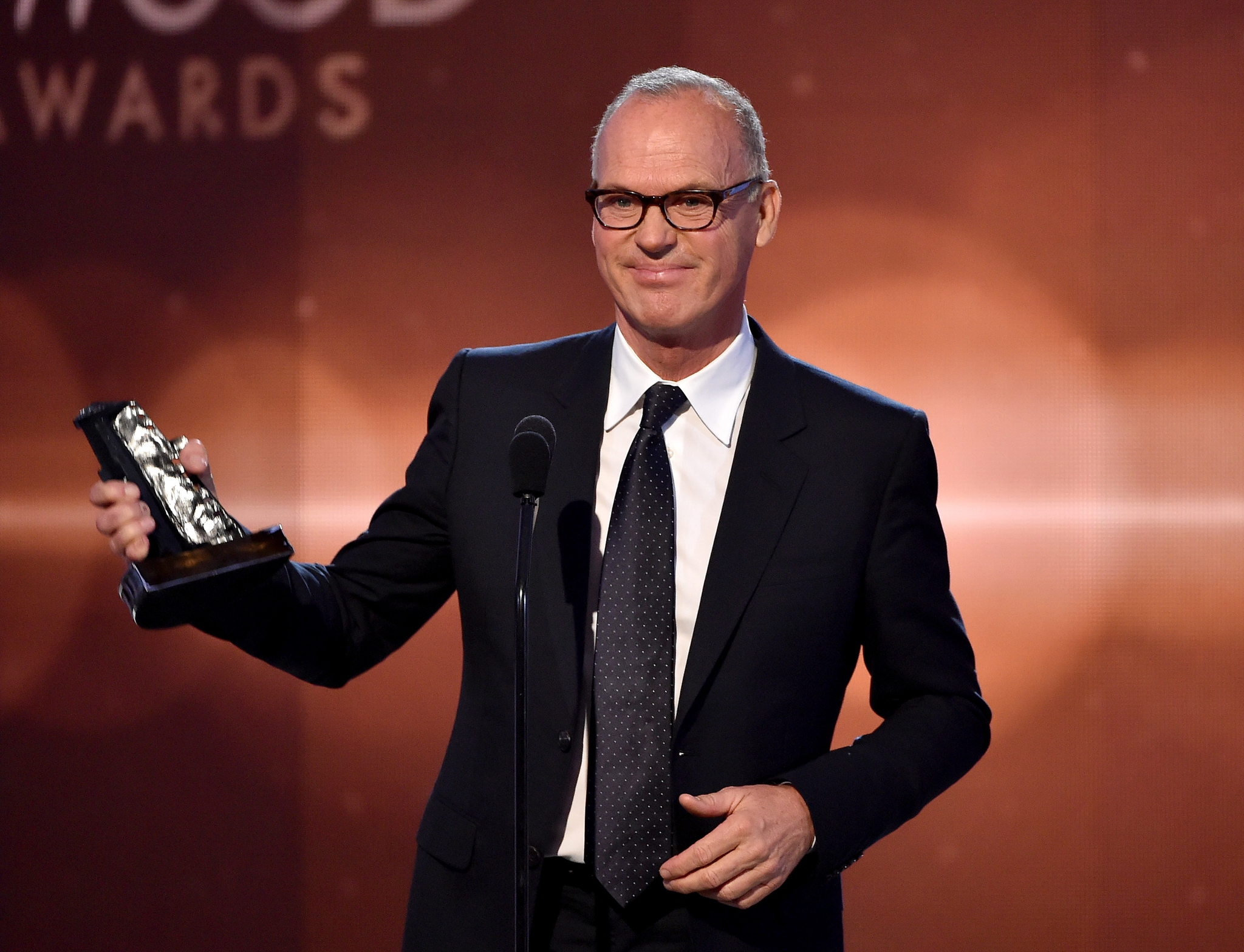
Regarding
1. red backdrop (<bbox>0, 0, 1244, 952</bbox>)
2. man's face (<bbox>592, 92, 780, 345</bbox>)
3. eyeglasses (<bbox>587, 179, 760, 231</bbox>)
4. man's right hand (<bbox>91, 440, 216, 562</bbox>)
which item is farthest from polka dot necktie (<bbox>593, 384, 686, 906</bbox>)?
red backdrop (<bbox>0, 0, 1244, 952</bbox>)

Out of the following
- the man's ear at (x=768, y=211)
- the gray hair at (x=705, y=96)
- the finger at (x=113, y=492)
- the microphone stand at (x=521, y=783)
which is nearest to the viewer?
the microphone stand at (x=521, y=783)

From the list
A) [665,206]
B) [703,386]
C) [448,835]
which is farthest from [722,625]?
[665,206]

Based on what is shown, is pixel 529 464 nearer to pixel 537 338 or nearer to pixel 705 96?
pixel 705 96

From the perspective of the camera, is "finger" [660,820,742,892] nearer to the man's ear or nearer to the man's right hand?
the man's right hand

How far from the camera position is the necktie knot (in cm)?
162

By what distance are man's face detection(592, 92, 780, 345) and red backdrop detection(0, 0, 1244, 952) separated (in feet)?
3.75

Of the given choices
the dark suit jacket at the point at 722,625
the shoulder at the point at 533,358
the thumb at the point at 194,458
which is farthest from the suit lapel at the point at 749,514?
the thumb at the point at 194,458

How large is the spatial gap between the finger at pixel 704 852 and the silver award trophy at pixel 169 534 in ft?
1.80

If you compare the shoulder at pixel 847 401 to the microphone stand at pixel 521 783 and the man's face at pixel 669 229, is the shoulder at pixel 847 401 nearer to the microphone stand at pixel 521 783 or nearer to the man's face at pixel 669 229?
the man's face at pixel 669 229

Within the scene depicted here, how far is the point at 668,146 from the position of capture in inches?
63.6

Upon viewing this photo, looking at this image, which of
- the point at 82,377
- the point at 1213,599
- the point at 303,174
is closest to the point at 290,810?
the point at 82,377

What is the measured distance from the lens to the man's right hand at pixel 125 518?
123 centimetres

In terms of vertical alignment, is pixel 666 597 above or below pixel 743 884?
above

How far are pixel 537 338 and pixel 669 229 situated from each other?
4.27 feet
